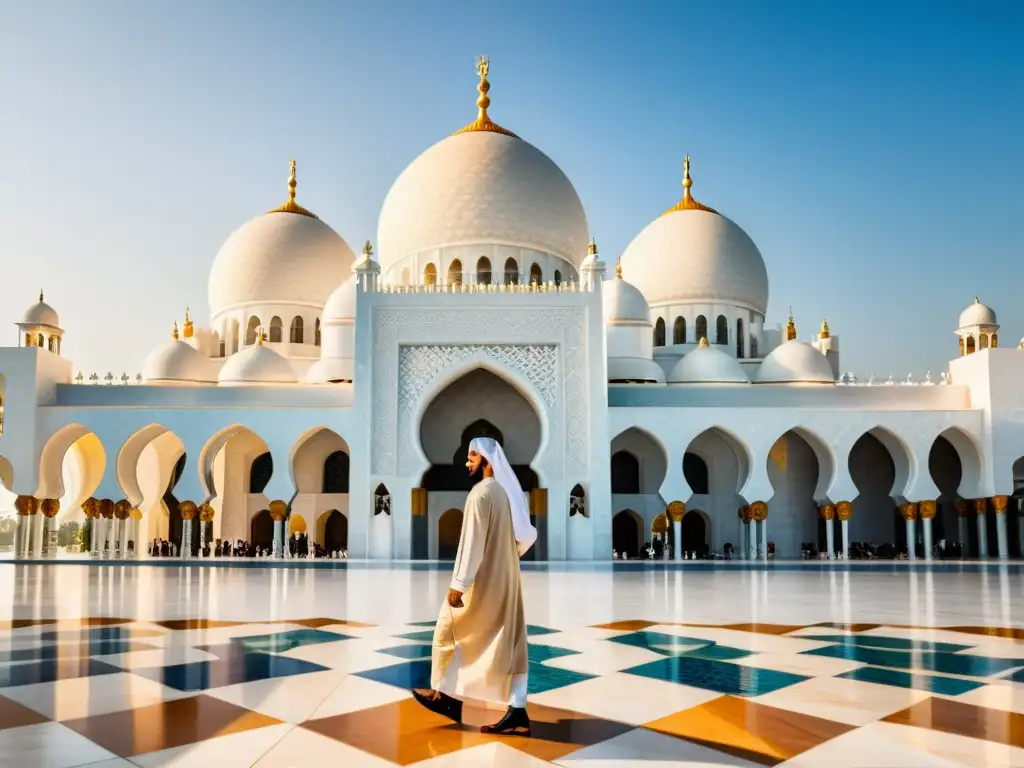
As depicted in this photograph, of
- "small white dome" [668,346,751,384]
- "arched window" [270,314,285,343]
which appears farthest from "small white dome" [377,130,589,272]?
"arched window" [270,314,285,343]

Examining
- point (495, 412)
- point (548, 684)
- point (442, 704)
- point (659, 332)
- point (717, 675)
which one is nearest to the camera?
point (442, 704)

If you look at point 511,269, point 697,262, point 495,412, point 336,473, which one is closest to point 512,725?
point 495,412

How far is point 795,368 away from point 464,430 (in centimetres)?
777

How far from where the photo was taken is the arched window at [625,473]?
2153 cm

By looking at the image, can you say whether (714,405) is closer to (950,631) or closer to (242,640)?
(950,631)

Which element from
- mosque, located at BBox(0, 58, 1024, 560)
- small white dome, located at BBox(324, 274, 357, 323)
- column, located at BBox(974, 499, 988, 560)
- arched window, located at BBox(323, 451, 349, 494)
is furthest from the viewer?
small white dome, located at BBox(324, 274, 357, 323)

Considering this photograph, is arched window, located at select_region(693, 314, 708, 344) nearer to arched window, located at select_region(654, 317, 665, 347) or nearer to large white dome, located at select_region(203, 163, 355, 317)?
arched window, located at select_region(654, 317, 665, 347)

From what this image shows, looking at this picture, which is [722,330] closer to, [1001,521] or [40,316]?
[1001,521]

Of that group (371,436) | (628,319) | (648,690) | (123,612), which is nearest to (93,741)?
(648,690)

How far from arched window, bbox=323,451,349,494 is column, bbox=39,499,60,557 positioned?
17.9 feet

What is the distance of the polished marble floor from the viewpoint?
3.19 m

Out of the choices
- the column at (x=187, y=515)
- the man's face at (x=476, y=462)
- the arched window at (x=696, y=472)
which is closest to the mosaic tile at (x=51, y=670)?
the man's face at (x=476, y=462)

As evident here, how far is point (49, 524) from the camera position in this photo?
1927 cm

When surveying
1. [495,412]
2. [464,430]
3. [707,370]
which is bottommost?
[464,430]
